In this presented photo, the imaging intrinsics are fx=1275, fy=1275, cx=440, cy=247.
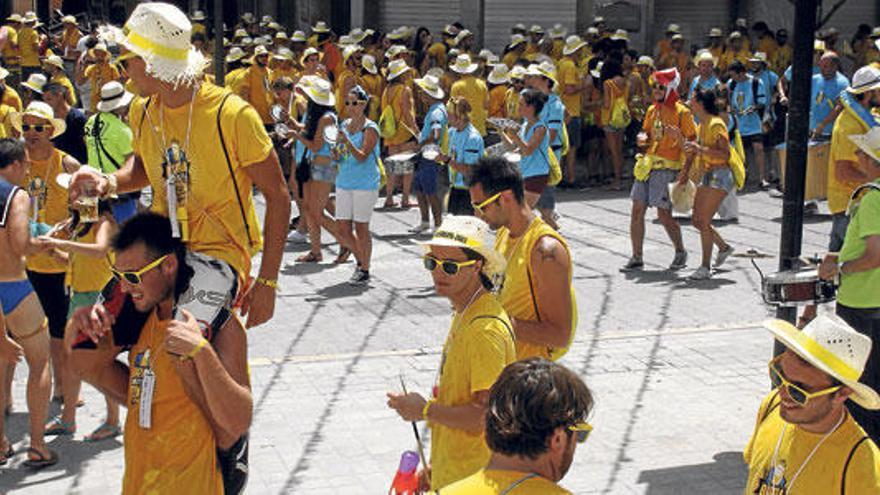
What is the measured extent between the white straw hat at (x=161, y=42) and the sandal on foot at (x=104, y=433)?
3.97 meters

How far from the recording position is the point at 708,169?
12.6 m

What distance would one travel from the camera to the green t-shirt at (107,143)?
9.38m

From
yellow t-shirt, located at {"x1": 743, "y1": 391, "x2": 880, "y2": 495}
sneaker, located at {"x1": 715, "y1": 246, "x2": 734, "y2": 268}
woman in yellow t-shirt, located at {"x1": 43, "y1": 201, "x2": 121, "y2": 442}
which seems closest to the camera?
yellow t-shirt, located at {"x1": 743, "y1": 391, "x2": 880, "y2": 495}

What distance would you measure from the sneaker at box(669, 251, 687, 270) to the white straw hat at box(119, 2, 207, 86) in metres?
9.16

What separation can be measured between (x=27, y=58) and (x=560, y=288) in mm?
20153

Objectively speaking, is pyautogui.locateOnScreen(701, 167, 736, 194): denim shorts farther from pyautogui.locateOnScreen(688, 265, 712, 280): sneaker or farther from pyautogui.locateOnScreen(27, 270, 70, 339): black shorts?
pyautogui.locateOnScreen(27, 270, 70, 339): black shorts

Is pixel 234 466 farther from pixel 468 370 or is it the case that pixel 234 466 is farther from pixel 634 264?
pixel 634 264

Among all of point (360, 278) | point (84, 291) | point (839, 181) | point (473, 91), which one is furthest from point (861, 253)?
point (473, 91)

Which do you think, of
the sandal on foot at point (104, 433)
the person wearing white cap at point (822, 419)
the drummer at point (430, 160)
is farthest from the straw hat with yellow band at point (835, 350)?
the drummer at point (430, 160)

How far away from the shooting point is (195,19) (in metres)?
26.9

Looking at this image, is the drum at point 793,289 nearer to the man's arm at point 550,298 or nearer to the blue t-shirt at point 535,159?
the man's arm at point 550,298

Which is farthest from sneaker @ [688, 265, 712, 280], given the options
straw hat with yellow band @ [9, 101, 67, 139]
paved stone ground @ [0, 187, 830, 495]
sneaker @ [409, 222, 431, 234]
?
straw hat with yellow band @ [9, 101, 67, 139]

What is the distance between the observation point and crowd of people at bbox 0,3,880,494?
413 cm

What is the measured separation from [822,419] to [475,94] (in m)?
13.6
